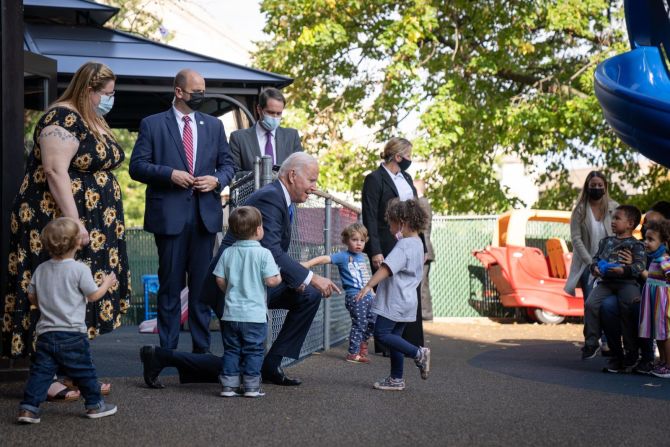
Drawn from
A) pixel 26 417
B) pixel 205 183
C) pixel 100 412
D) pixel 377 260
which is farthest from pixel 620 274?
pixel 26 417

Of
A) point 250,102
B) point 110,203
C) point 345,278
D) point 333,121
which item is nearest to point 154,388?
point 110,203

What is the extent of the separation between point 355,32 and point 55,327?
18573 millimetres

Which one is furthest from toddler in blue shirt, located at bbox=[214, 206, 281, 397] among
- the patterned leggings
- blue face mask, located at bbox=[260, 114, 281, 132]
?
the patterned leggings

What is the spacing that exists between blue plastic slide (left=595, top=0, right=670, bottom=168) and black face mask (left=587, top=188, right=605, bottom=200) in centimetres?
370

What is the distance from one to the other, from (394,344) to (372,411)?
1.11 metres

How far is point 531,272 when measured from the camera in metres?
18.3

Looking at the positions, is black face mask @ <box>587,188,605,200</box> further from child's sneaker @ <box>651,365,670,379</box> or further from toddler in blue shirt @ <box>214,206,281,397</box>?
toddler in blue shirt @ <box>214,206,281,397</box>

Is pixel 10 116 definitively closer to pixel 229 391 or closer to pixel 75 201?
pixel 75 201

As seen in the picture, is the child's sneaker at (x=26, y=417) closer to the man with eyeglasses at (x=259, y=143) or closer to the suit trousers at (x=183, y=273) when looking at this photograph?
the suit trousers at (x=183, y=273)

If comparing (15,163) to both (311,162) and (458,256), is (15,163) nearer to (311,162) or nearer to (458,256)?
(311,162)

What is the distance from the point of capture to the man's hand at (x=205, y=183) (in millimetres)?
7668

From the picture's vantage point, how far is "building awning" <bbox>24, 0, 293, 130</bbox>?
497 inches

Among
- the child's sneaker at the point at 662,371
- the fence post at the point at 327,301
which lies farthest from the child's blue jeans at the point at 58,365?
the child's sneaker at the point at 662,371

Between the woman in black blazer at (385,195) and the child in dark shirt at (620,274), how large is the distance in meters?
1.63
